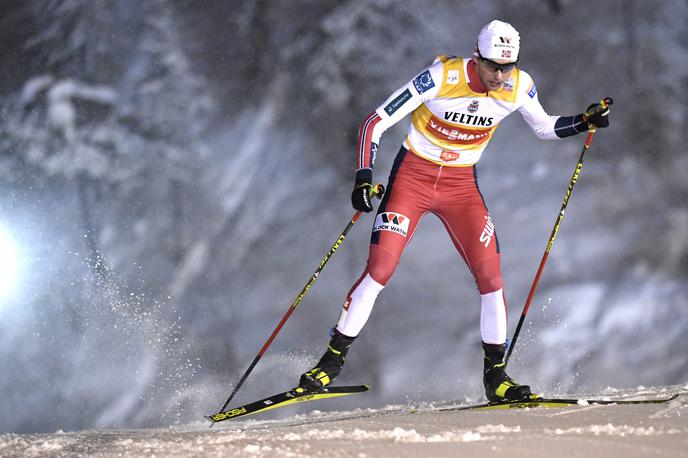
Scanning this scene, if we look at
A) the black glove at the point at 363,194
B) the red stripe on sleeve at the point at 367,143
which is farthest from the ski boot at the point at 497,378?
the red stripe on sleeve at the point at 367,143

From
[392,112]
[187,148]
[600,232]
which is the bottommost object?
[392,112]

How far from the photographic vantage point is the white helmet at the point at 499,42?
3.74 meters

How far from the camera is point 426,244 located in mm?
7125

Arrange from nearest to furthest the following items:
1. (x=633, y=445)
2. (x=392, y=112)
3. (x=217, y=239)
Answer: (x=633, y=445) → (x=392, y=112) → (x=217, y=239)

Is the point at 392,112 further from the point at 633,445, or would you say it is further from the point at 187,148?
the point at 187,148

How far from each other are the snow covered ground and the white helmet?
5.50 feet

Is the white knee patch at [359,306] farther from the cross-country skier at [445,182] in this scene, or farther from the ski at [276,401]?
the ski at [276,401]

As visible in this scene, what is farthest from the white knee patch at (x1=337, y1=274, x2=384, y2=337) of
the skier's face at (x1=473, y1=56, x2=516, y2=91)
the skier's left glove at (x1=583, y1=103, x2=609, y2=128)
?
the skier's left glove at (x1=583, y1=103, x2=609, y2=128)

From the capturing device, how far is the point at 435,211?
416 centimetres

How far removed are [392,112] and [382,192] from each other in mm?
412

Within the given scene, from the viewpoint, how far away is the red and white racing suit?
155 inches

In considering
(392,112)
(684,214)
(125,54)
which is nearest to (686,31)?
(684,214)

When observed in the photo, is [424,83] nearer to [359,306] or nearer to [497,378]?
[359,306]

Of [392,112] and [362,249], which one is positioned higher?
[362,249]
